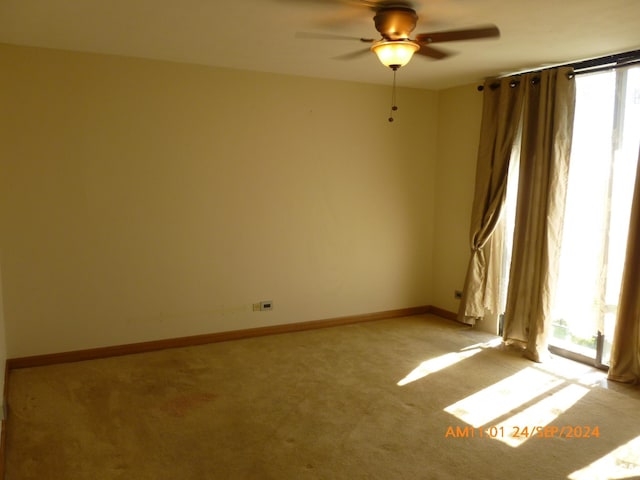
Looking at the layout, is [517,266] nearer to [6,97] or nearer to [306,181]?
[306,181]

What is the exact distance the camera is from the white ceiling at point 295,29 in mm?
2732

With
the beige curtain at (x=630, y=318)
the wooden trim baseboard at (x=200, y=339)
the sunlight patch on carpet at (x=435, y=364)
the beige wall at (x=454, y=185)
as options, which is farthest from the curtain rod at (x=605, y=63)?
the wooden trim baseboard at (x=200, y=339)

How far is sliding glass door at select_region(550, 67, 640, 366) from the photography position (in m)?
3.71

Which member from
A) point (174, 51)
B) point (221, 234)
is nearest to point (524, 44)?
point (174, 51)

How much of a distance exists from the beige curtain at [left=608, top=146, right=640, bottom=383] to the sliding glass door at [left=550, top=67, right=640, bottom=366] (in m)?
0.16

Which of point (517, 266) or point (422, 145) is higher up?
point (422, 145)

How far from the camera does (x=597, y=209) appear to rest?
154 inches

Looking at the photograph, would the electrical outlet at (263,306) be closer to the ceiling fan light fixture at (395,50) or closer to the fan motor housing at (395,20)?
the ceiling fan light fixture at (395,50)

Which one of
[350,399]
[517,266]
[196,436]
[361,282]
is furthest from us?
[361,282]

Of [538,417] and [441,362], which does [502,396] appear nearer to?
[538,417]

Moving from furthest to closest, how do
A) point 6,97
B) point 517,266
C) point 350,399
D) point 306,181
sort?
point 306,181
point 517,266
point 6,97
point 350,399

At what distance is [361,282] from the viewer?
527 centimetres

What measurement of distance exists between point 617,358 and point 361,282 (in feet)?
7.98
